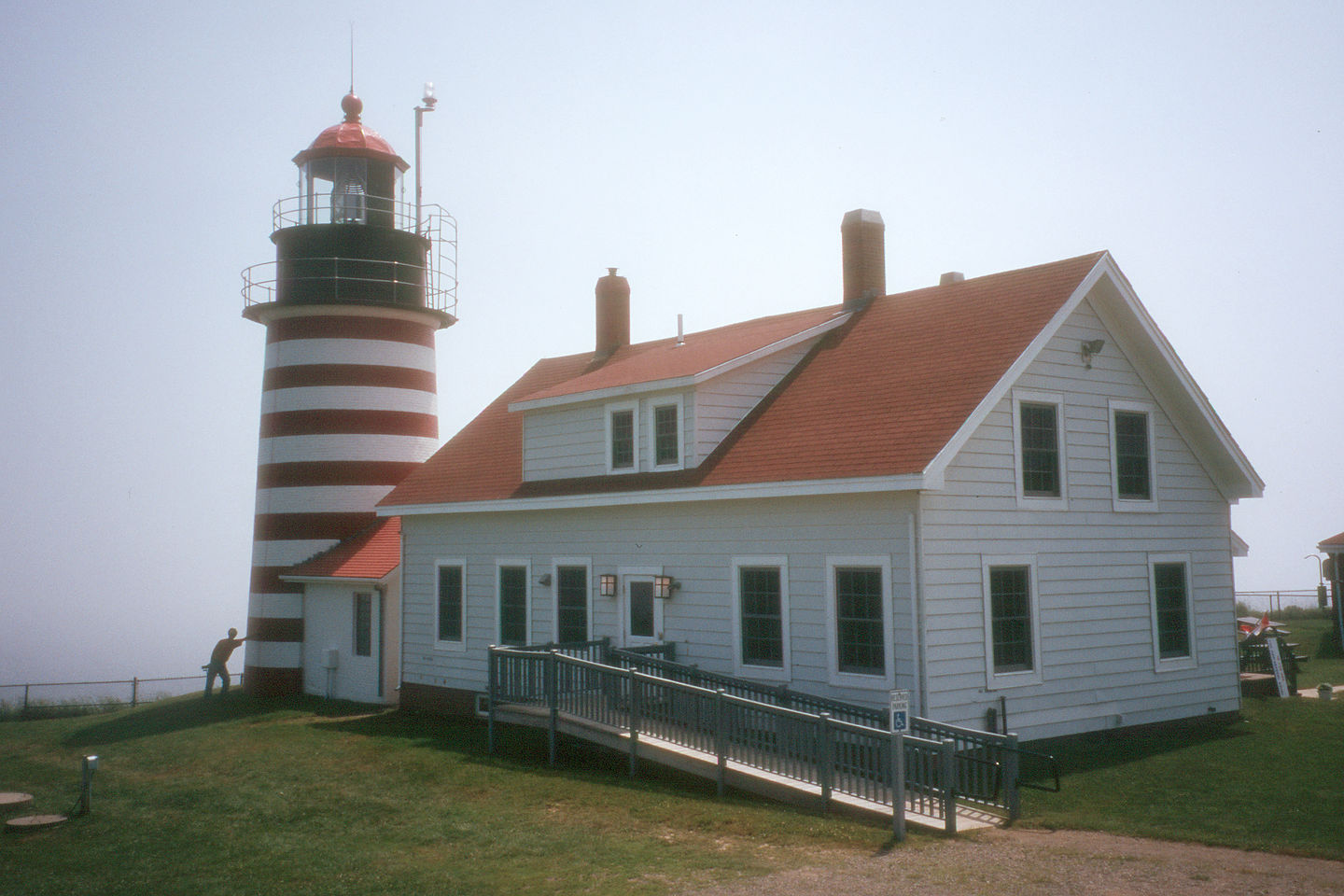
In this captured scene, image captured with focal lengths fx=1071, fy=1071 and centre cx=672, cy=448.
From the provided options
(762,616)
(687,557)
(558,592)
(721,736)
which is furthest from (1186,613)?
(558,592)

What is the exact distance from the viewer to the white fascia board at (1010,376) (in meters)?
13.7

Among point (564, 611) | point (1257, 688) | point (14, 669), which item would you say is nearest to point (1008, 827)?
point (564, 611)

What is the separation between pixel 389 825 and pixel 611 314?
598 inches

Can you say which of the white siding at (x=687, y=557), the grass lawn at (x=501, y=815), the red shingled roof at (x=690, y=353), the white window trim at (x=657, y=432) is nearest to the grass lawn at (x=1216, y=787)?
the grass lawn at (x=501, y=815)

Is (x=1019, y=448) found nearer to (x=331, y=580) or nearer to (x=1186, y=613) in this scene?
(x=1186, y=613)

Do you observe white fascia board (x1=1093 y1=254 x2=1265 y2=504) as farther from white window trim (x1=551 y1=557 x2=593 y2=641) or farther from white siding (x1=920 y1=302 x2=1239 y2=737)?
white window trim (x1=551 y1=557 x2=593 y2=641)

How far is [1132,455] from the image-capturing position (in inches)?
680

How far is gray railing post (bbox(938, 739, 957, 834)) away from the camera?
10.8m

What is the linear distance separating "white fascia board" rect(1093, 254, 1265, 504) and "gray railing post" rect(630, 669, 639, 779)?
9240 mm

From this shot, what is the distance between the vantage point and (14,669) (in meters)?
146

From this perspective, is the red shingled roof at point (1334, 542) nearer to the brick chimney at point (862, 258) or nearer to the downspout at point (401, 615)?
the brick chimney at point (862, 258)

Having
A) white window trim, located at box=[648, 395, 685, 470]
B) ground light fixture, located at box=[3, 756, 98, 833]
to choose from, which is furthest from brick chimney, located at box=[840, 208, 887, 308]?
ground light fixture, located at box=[3, 756, 98, 833]

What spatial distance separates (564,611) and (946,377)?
27.1ft

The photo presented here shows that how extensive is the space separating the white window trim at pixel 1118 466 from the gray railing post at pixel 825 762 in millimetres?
7368
